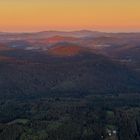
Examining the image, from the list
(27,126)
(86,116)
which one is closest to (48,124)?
(27,126)

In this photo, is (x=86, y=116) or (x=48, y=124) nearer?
(x=48, y=124)

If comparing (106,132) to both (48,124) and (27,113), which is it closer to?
(48,124)

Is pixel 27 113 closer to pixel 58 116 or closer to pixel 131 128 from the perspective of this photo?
pixel 58 116

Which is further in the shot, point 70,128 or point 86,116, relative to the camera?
point 86,116

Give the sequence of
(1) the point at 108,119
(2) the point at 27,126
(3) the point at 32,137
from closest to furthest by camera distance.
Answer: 1. (3) the point at 32,137
2. (2) the point at 27,126
3. (1) the point at 108,119

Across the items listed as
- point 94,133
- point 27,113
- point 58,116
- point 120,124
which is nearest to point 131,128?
point 120,124

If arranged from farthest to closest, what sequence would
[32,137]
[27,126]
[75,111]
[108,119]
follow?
[75,111] < [108,119] < [27,126] < [32,137]

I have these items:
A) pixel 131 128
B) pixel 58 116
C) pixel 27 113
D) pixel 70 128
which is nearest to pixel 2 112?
pixel 27 113

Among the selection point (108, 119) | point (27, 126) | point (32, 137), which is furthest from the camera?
point (108, 119)

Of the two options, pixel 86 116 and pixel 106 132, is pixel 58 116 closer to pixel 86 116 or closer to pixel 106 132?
pixel 86 116
